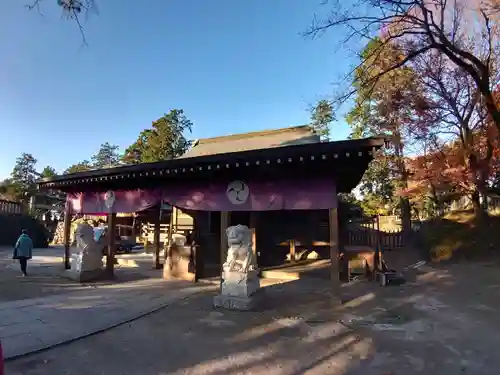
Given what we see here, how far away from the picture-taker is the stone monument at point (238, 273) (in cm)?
705

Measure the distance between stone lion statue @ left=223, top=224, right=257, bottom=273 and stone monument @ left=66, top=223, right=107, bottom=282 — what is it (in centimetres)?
552

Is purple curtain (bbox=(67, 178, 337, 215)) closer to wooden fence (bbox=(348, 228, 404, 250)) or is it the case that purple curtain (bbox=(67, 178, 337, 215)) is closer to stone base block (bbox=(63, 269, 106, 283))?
stone base block (bbox=(63, 269, 106, 283))

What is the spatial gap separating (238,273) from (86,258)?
5887 mm

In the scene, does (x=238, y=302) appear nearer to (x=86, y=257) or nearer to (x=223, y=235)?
(x=223, y=235)

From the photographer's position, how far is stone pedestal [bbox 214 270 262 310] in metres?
6.98

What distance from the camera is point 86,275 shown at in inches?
406

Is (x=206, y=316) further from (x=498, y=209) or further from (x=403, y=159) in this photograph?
(x=498, y=209)

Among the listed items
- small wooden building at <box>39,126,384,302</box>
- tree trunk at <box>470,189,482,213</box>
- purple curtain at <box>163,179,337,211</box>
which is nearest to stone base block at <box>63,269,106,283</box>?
small wooden building at <box>39,126,384,302</box>

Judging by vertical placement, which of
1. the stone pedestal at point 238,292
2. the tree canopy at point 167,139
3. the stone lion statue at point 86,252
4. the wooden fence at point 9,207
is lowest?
the stone pedestal at point 238,292

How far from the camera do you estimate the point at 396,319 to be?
6410 millimetres

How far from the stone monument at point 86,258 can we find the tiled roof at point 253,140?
6.68 m

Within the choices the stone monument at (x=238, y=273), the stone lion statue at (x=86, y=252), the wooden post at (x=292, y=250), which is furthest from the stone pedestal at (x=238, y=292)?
the wooden post at (x=292, y=250)

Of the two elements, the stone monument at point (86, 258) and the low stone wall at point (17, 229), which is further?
the low stone wall at point (17, 229)

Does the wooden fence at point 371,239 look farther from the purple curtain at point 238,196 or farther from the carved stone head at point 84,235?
the carved stone head at point 84,235
